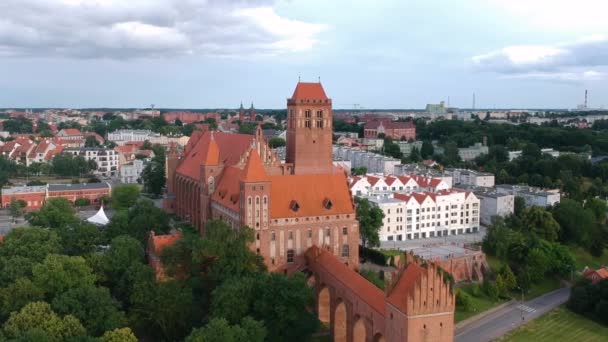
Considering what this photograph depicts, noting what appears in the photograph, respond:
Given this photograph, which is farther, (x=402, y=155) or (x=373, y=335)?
(x=402, y=155)

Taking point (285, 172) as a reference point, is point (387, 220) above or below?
below

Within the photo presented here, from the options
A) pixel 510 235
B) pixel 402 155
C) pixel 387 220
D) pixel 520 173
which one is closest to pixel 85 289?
pixel 387 220

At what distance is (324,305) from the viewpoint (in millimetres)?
57812

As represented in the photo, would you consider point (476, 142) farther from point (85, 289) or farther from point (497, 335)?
point (85, 289)

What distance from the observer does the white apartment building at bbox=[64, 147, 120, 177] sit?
15388 cm

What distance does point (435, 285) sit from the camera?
132ft

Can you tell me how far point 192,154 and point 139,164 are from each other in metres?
61.0

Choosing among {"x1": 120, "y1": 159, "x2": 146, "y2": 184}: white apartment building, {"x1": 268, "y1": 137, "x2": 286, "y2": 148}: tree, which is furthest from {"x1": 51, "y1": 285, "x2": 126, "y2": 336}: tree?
{"x1": 268, "y1": 137, "x2": 286, "y2": 148}: tree

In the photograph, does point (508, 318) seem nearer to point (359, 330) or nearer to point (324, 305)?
point (324, 305)

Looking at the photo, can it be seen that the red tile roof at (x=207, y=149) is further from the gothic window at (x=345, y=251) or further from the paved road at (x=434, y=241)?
the paved road at (x=434, y=241)

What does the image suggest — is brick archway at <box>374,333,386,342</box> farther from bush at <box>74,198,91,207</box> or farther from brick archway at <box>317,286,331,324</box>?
Result: bush at <box>74,198,91,207</box>

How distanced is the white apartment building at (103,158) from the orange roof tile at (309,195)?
103m

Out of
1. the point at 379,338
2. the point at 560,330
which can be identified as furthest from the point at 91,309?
the point at 560,330

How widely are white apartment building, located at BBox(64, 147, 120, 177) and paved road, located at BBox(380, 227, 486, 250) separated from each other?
310 feet
